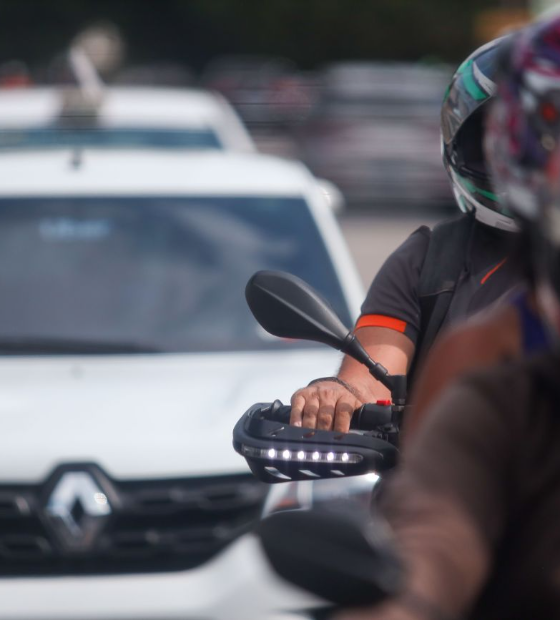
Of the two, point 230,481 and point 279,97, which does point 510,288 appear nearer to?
point 230,481

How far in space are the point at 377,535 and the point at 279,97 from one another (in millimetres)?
31809

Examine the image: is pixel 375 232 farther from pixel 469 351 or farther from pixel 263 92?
pixel 263 92

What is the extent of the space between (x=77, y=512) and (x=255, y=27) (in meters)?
48.3

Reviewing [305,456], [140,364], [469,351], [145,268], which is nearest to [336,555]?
[469,351]

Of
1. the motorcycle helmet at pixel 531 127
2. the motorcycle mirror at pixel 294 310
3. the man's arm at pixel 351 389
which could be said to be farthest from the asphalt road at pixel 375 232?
the motorcycle helmet at pixel 531 127

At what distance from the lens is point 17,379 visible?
4.24m

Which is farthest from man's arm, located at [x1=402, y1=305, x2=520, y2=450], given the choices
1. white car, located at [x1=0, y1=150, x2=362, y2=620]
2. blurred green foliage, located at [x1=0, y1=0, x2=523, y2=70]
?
blurred green foliage, located at [x1=0, y1=0, x2=523, y2=70]

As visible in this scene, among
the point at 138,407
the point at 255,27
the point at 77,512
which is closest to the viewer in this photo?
the point at 77,512

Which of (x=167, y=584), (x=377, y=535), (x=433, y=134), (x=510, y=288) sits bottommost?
(x=433, y=134)

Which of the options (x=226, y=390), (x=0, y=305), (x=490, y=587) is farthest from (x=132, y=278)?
(x=490, y=587)

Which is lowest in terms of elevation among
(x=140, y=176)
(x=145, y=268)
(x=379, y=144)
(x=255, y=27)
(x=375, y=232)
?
(x=255, y=27)

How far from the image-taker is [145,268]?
4.75 metres

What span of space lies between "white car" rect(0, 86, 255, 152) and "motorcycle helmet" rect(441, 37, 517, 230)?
4685mm

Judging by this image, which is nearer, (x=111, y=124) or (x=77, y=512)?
(x=77, y=512)
